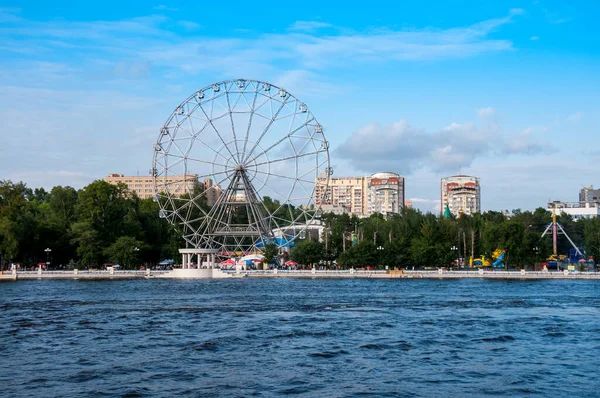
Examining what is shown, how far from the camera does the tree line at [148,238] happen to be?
10481 centimetres

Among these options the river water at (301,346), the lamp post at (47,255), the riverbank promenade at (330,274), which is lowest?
the river water at (301,346)

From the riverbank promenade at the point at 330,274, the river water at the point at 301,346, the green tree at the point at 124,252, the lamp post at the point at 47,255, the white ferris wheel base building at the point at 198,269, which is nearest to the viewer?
the river water at the point at 301,346

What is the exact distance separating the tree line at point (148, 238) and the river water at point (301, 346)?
1797 inches

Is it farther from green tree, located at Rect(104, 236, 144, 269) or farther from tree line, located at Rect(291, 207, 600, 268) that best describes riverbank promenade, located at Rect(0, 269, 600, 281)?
tree line, located at Rect(291, 207, 600, 268)

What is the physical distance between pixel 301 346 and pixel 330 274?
213 ft

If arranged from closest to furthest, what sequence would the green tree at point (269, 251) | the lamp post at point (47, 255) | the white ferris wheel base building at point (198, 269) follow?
1. the white ferris wheel base building at point (198, 269)
2. the green tree at point (269, 251)
3. the lamp post at point (47, 255)

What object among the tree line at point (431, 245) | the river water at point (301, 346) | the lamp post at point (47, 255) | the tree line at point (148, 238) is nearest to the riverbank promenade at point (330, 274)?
the tree line at point (148, 238)

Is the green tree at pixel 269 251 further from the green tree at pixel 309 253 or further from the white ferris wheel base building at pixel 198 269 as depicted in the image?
the white ferris wheel base building at pixel 198 269

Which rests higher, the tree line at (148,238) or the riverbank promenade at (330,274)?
the tree line at (148,238)

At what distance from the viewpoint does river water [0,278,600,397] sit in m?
25.6

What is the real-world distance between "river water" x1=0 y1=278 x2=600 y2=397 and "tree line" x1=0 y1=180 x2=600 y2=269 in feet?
150

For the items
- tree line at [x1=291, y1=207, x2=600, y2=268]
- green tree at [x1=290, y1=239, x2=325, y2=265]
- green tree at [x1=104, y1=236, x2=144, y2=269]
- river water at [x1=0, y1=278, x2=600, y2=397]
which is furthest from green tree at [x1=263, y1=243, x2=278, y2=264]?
river water at [x1=0, y1=278, x2=600, y2=397]

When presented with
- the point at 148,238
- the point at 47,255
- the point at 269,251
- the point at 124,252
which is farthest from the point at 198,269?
the point at 148,238

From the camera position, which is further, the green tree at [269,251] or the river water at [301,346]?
the green tree at [269,251]
